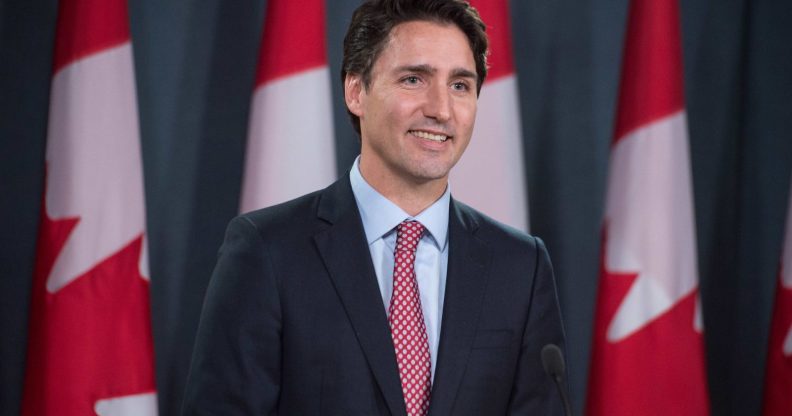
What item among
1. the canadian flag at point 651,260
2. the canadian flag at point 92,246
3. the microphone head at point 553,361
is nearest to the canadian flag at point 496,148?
the canadian flag at point 651,260

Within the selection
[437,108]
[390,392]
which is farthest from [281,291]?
[437,108]

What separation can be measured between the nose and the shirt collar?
15 cm

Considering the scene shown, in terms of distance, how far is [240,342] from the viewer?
4.68 ft

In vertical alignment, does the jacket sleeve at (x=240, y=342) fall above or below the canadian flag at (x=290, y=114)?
below

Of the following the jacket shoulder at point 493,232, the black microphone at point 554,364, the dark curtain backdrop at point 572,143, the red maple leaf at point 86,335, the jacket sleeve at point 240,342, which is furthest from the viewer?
the dark curtain backdrop at point 572,143

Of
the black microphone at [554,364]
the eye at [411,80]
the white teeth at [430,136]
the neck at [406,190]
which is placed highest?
the eye at [411,80]

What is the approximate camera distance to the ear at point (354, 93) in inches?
66.1

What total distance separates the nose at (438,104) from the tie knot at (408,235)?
18 cm

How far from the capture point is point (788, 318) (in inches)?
102

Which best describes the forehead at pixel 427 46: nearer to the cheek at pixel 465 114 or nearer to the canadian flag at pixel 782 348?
the cheek at pixel 465 114

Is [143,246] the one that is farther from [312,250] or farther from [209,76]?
[312,250]

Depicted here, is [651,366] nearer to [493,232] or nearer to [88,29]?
[493,232]

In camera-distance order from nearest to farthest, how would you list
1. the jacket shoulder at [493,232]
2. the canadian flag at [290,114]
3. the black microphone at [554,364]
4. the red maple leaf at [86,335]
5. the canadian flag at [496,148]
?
1. the black microphone at [554,364]
2. the jacket shoulder at [493,232]
3. the red maple leaf at [86,335]
4. the canadian flag at [290,114]
5. the canadian flag at [496,148]

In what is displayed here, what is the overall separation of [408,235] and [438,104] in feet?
0.71
